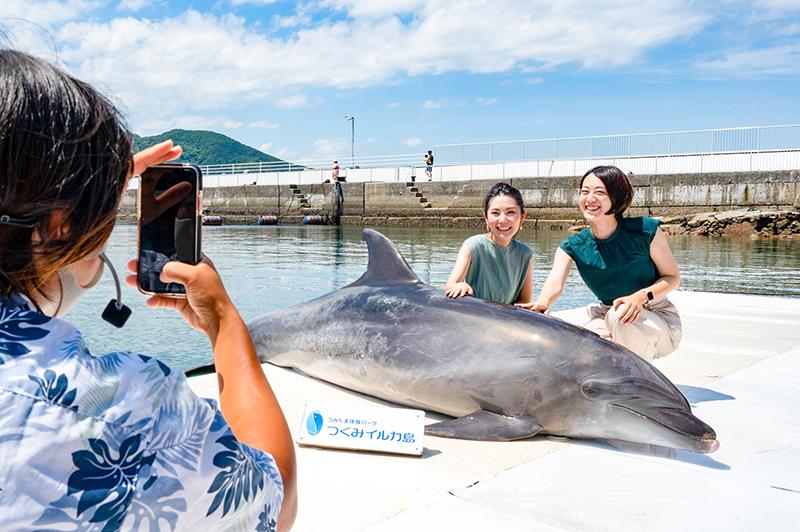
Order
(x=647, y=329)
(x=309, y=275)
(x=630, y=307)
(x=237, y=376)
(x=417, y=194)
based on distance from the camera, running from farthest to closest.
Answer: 1. (x=417, y=194)
2. (x=309, y=275)
3. (x=647, y=329)
4. (x=630, y=307)
5. (x=237, y=376)

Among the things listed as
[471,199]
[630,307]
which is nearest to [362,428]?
[630,307]

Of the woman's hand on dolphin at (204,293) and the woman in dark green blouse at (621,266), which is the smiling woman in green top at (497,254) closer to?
the woman in dark green blouse at (621,266)

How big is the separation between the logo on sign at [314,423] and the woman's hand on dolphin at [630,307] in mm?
2325

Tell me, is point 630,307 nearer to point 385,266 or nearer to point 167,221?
point 385,266

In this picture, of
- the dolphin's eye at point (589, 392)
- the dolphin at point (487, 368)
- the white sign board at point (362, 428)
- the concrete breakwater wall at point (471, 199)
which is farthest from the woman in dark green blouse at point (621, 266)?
the concrete breakwater wall at point (471, 199)

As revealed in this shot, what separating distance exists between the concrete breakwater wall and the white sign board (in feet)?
108

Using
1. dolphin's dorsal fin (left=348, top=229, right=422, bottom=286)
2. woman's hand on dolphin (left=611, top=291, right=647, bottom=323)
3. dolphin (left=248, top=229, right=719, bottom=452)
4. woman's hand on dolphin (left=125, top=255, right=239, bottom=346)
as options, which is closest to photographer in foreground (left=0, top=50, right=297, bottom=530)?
woman's hand on dolphin (left=125, top=255, right=239, bottom=346)

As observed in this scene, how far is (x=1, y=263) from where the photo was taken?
1.29 metres

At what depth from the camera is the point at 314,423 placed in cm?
425

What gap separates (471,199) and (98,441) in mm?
42193

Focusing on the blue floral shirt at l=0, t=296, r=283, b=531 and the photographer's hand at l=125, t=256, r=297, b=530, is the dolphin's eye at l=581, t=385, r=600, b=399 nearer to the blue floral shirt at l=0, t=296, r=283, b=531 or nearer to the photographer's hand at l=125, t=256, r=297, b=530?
the photographer's hand at l=125, t=256, r=297, b=530

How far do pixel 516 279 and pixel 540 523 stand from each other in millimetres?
3396

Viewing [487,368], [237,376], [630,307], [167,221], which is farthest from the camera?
[630,307]

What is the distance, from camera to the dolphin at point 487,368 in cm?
438
